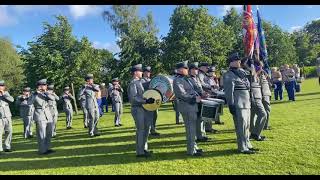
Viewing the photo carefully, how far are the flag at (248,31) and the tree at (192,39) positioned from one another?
75.2 feet

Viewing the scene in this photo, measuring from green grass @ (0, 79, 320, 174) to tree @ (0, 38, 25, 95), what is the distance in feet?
114

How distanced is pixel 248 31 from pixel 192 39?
24.4 metres

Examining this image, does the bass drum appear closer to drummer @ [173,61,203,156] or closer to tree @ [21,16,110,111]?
drummer @ [173,61,203,156]

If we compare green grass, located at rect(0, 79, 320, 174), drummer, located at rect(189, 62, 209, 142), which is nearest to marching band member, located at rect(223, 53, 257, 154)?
green grass, located at rect(0, 79, 320, 174)

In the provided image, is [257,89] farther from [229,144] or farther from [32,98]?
[32,98]

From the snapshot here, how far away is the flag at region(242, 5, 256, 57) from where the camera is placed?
11992 mm

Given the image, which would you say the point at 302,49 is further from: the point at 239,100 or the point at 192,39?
the point at 239,100

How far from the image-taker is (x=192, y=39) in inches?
1433

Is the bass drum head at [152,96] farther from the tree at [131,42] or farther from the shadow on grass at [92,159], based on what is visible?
the tree at [131,42]

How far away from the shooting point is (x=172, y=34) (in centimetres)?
3766

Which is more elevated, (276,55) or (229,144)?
(276,55)

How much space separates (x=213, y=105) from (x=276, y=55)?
139 ft

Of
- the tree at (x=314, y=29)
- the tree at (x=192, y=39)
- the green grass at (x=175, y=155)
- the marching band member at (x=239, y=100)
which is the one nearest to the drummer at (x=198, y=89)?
the green grass at (x=175, y=155)
